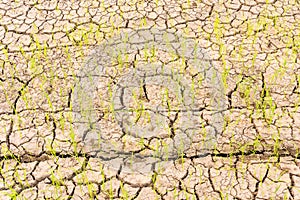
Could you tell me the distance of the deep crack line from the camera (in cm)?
271

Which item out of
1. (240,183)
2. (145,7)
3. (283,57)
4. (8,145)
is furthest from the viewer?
(145,7)

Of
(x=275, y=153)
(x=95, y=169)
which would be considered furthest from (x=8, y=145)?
(x=275, y=153)

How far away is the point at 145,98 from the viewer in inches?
119

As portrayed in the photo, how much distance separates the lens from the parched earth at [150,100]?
2537 millimetres

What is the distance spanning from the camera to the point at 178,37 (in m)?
3.53

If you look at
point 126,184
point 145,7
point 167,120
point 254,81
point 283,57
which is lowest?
point 126,184

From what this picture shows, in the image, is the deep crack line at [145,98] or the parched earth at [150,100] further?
the deep crack line at [145,98]

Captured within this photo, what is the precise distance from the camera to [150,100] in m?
3.02

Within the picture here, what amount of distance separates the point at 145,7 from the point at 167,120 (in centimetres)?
143

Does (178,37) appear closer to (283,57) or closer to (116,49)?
(116,49)

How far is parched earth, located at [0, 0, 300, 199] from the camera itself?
2537mm

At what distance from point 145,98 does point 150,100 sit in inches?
1.7

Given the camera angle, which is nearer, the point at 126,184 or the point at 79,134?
the point at 126,184

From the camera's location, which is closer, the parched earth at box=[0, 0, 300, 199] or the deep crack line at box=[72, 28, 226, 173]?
the parched earth at box=[0, 0, 300, 199]
